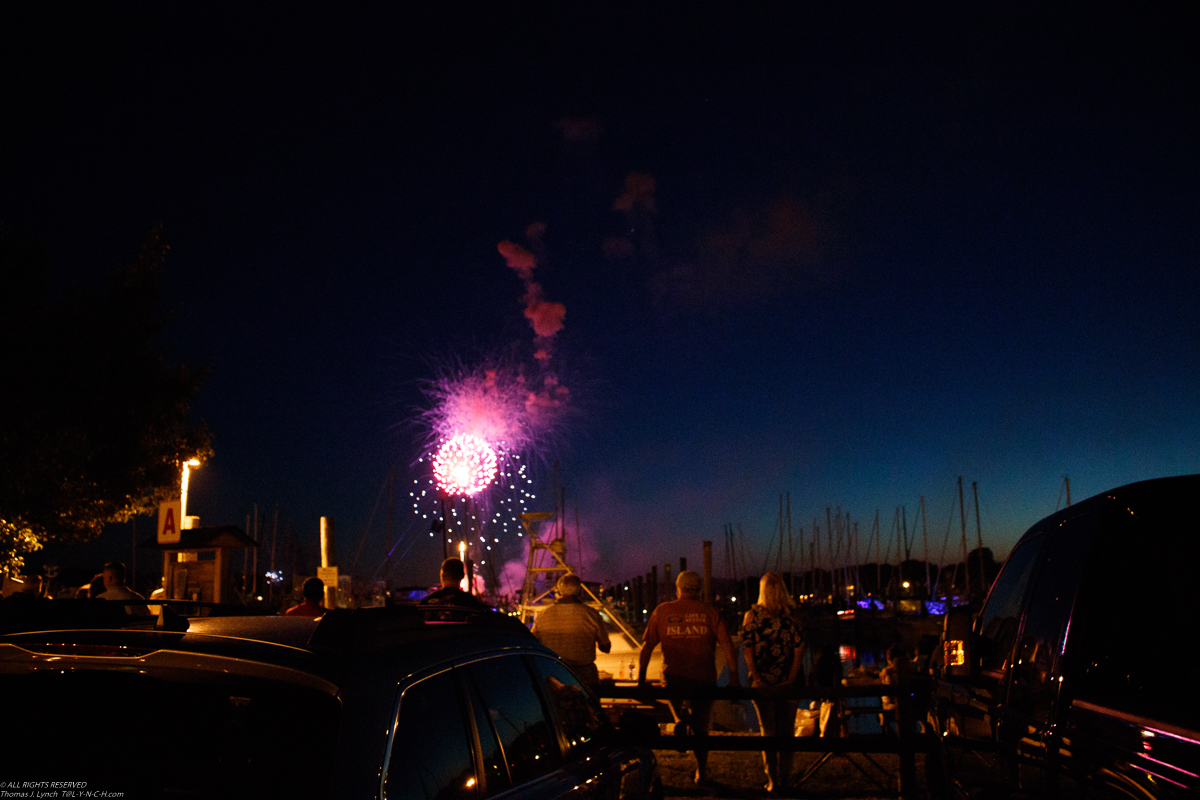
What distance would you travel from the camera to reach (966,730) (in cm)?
429

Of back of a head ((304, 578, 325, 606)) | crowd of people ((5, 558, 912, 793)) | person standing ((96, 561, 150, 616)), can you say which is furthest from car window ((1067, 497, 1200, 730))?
person standing ((96, 561, 150, 616))

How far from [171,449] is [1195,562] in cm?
1427

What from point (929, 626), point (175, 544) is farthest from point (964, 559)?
point (175, 544)

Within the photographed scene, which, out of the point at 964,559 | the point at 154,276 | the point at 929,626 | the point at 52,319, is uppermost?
the point at 154,276

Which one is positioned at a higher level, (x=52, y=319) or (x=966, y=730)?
(x=52, y=319)

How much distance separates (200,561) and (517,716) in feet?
49.0

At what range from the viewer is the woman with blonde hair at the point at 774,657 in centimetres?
802

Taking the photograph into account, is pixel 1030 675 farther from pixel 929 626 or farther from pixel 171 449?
pixel 929 626

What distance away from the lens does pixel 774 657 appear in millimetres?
8273

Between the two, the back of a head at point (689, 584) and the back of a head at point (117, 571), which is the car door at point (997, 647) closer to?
the back of a head at point (689, 584)

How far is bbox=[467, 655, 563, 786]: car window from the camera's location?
3047 millimetres

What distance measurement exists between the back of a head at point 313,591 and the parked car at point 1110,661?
23.3 ft

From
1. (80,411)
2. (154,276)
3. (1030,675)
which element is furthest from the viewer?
(154,276)

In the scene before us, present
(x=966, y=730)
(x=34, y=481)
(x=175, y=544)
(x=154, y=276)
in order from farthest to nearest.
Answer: (x=175, y=544)
(x=154, y=276)
(x=34, y=481)
(x=966, y=730)
